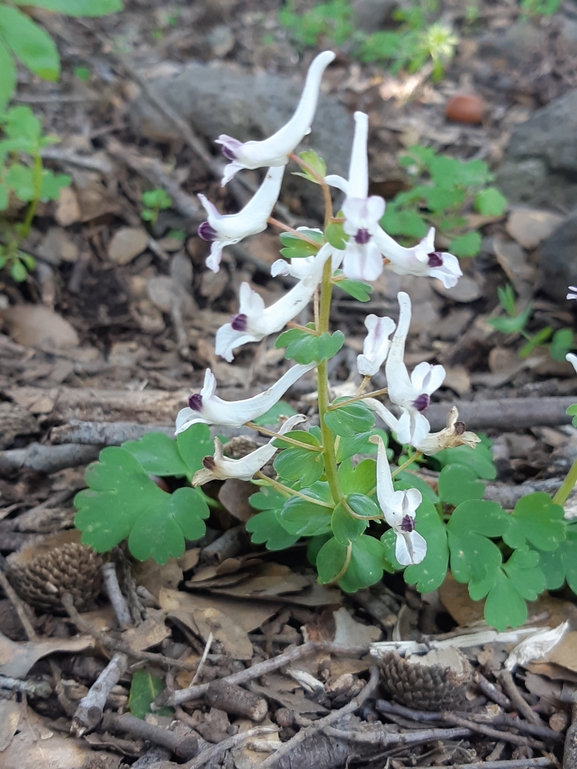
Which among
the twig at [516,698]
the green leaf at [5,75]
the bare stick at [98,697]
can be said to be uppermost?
the green leaf at [5,75]

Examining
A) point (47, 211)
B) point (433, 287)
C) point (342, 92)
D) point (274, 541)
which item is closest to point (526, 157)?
point (433, 287)

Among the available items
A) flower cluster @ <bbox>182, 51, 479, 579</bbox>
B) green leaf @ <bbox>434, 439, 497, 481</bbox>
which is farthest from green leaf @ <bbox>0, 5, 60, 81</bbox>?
green leaf @ <bbox>434, 439, 497, 481</bbox>

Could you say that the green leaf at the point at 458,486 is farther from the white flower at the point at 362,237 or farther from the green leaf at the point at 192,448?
the white flower at the point at 362,237

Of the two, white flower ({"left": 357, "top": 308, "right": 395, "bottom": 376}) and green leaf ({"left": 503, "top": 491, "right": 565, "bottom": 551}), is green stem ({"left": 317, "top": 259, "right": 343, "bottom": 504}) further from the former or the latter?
green leaf ({"left": 503, "top": 491, "right": 565, "bottom": 551})

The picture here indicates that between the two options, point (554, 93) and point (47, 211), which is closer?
point (47, 211)

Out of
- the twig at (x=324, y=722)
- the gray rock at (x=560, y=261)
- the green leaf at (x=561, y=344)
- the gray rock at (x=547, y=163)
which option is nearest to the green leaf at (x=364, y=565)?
the twig at (x=324, y=722)

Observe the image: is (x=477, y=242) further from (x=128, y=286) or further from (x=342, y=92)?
(x=342, y=92)

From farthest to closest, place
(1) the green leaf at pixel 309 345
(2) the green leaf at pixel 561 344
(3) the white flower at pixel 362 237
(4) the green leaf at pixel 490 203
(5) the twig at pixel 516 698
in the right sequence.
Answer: (4) the green leaf at pixel 490 203
(2) the green leaf at pixel 561 344
(5) the twig at pixel 516 698
(1) the green leaf at pixel 309 345
(3) the white flower at pixel 362 237

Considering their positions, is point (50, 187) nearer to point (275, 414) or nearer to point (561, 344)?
point (275, 414)
